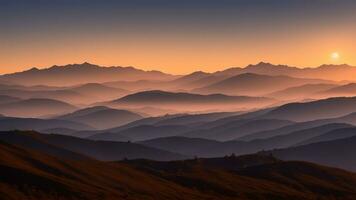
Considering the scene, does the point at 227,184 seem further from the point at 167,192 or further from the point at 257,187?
the point at 167,192

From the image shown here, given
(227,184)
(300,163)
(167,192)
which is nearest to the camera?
(167,192)

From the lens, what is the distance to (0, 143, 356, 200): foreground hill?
10250cm

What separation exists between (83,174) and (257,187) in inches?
1563

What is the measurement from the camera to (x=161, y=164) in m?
170

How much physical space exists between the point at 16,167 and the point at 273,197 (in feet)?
166

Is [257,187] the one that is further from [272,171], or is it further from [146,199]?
[146,199]

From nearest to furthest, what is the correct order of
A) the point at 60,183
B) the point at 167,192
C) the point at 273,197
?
the point at 60,183, the point at 167,192, the point at 273,197

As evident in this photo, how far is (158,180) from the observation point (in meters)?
136

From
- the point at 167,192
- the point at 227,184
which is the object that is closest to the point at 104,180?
the point at 167,192

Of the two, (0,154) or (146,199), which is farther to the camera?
(0,154)

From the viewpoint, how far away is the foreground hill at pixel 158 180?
102 m

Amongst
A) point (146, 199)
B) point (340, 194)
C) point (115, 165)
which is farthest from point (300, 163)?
point (146, 199)

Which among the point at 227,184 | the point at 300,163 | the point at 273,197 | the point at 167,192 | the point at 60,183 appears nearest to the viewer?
the point at 60,183

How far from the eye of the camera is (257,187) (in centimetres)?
14050
